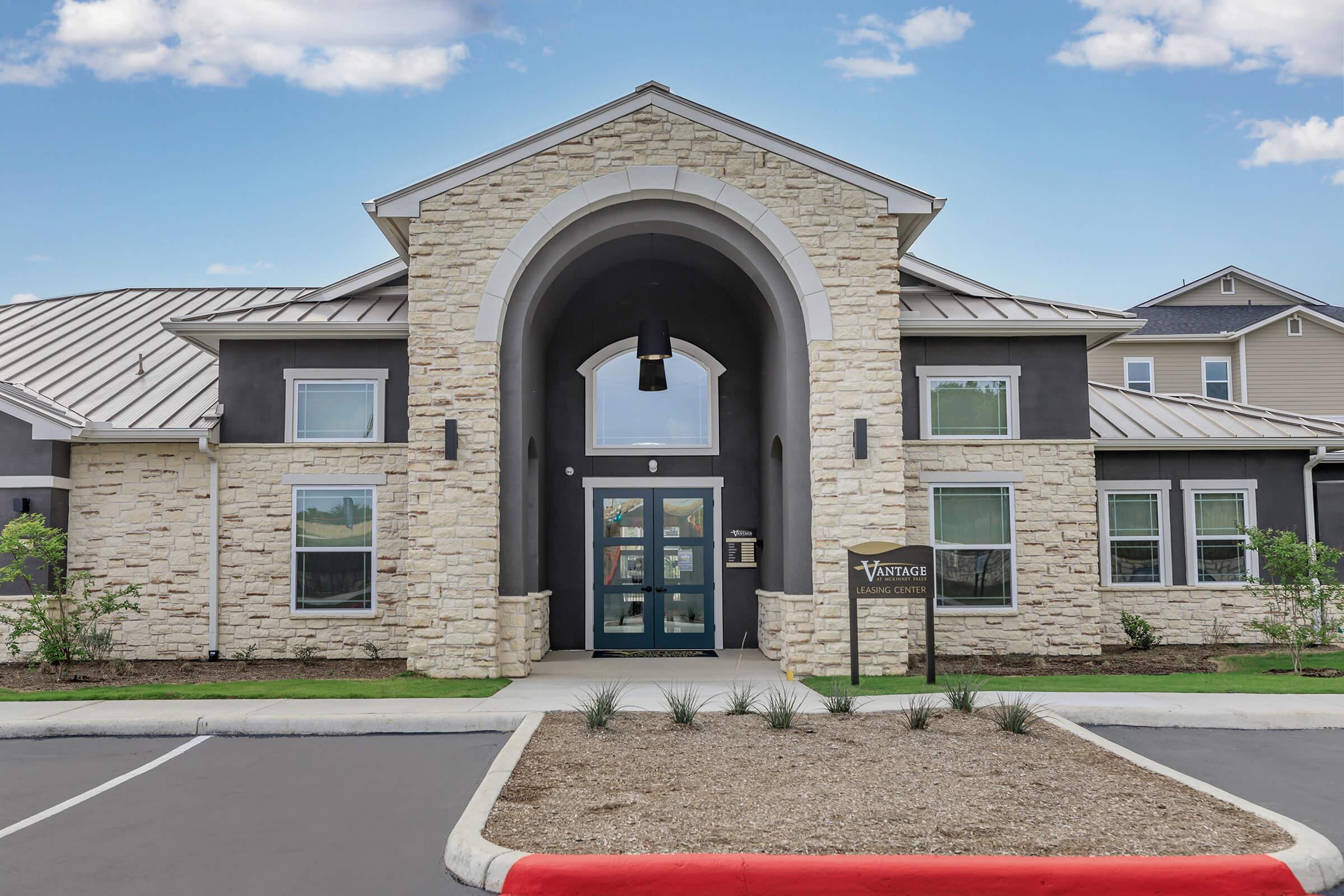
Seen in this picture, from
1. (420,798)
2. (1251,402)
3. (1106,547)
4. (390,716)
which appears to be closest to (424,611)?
(390,716)

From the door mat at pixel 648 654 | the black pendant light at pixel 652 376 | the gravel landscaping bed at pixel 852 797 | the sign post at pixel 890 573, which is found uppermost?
the black pendant light at pixel 652 376

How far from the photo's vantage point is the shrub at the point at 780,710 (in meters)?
8.93

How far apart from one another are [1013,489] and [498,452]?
7560 mm

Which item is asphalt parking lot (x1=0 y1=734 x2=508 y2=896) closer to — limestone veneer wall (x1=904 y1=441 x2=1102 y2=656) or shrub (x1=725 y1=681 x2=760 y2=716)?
shrub (x1=725 y1=681 x2=760 y2=716)

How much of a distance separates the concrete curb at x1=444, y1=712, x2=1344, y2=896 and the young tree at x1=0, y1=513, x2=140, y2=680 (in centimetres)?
994

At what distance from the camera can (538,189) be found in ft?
42.7

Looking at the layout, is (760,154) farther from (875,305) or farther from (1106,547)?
(1106,547)

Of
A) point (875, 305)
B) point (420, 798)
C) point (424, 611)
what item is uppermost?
point (875, 305)

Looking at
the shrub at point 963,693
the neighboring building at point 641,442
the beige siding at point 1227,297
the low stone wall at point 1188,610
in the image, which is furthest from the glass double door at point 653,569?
the beige siding at point 1227,297

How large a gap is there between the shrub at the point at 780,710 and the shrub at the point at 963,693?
1488mm

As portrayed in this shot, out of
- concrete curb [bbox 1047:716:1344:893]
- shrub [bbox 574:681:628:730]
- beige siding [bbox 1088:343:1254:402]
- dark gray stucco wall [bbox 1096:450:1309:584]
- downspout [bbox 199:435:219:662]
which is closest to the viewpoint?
concrete curb [bbox 1047:716:1344:893]

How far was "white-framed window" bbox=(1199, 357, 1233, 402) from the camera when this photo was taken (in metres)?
28.3

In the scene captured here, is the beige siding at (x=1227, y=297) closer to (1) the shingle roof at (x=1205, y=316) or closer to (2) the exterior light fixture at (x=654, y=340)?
(1) the shingle roof at (x=1205, y=316)

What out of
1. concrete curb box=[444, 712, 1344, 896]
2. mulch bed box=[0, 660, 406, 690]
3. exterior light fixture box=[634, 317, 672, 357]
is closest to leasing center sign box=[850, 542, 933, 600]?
exterior light fixture box=[634, 317, 672, 357]
